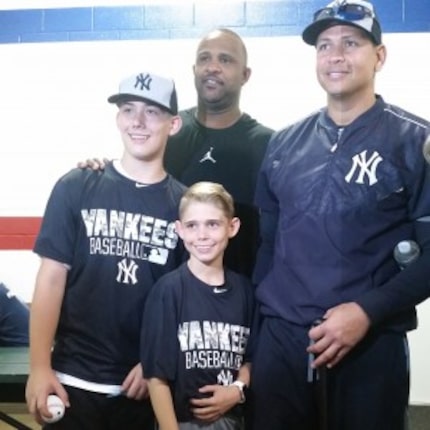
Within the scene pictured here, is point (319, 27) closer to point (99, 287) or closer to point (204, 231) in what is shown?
point (204, 231)

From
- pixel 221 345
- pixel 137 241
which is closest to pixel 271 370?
pixel 221 345

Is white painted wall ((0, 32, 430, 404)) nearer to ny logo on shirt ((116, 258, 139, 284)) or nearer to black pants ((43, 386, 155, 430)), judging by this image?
ny logo on shirt ((116, 258, 139, 284))

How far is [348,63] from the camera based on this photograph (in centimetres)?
128

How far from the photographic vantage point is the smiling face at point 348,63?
128 cm

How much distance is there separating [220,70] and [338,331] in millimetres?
870

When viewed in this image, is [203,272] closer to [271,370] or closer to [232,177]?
[271,370]

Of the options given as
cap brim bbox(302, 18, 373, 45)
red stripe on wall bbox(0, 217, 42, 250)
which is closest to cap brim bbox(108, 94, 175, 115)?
cap brim bbox(302, 18, 373, 45)

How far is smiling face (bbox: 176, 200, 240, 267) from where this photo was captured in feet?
4.30

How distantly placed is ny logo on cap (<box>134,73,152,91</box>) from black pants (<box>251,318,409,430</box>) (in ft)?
2.22

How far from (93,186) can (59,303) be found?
30 cm

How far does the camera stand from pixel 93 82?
2213 mm

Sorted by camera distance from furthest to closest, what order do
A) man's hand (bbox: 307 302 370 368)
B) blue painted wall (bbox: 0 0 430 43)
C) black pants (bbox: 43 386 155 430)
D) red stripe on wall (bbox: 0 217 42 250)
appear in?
red stripe on wall (bbox: 0 217 42 250), blue painted wall (bbox: 0 0 430 43), black pants (bbox: 43 386 155 430), man's hand (bbox: 307 302 370 368)

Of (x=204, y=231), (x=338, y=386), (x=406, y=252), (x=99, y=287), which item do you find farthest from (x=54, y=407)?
(x=406, y=252)

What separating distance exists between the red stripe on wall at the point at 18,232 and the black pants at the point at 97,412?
Answer: 1.10 m
